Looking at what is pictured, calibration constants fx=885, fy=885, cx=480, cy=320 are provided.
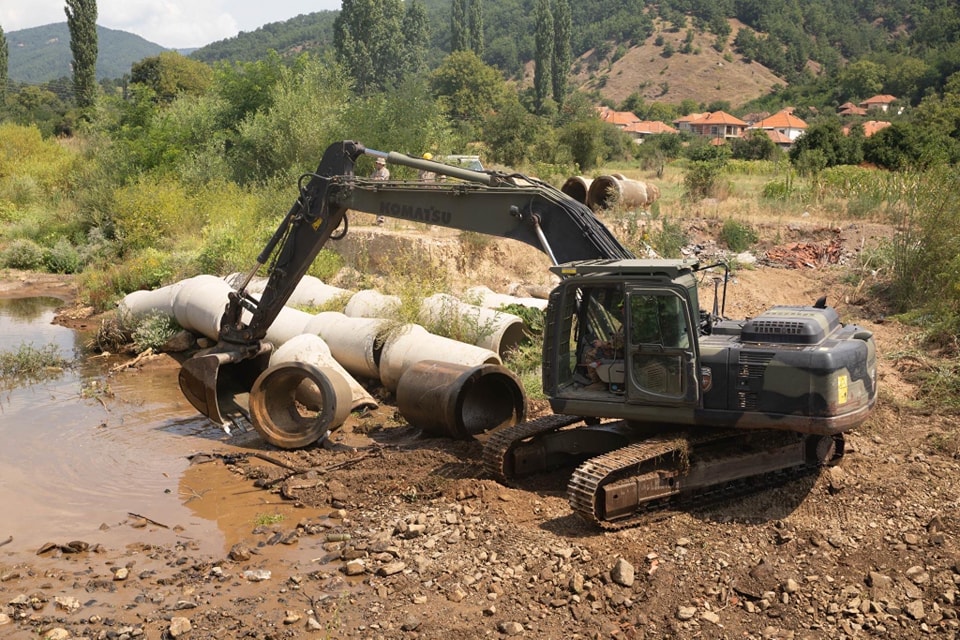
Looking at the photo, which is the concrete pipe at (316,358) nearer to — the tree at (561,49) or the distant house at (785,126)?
→ the distant house at (785,126)

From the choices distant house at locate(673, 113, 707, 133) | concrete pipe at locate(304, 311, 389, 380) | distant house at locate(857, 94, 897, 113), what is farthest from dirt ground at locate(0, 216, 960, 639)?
distant house at locate(673, 113, 707, 133)

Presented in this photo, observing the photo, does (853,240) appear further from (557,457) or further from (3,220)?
(3,220)

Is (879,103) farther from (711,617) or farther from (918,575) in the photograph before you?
(711,617)

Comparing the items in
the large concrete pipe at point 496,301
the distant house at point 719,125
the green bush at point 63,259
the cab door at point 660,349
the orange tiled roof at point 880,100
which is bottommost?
the distant house at point 719,125

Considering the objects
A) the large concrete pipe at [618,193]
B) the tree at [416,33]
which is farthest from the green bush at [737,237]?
the tree at [416,33]

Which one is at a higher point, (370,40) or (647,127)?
(370,40)

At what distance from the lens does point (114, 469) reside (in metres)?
10.3

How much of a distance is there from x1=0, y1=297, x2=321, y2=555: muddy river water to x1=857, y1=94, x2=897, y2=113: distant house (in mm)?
84260

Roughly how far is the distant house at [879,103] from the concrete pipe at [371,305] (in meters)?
81.3

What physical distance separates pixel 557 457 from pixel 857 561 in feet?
10.4

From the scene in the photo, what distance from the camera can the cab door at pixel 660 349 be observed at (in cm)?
763

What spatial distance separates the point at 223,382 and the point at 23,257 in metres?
17.5

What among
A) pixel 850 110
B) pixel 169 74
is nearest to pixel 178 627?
pixel 169 74

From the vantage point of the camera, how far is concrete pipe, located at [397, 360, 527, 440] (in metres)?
10.4
